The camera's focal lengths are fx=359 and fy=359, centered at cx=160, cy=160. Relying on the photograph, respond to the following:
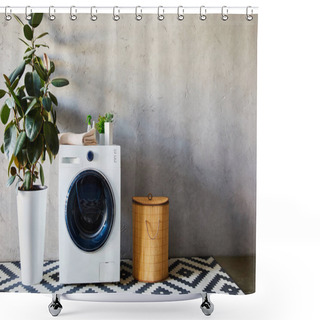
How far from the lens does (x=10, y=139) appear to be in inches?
93.7

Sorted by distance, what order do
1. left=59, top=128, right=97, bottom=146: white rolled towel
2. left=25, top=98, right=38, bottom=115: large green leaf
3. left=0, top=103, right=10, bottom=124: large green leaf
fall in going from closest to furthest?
left=25, top=98, right=38, bottom=115: large green leaf, left=0, top=103, right=10, bottom=124: large green leaf, left=59, top=128, right=97, bottom=146: white rolled towel

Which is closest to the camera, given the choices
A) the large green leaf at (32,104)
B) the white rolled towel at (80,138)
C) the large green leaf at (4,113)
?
the large green leaf at (32,104)

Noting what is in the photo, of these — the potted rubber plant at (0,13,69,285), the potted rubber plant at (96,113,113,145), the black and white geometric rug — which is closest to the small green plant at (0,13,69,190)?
the potted rubber plant at (0,13,69,285)

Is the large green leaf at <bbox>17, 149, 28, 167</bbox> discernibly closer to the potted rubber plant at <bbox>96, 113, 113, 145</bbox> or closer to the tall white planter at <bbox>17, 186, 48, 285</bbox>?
the tall white planter at <bbox>17, 186, 48, 285</bbox>

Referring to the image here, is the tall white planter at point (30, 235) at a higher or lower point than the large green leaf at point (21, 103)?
lower

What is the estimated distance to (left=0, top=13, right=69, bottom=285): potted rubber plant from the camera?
2367 millimetres

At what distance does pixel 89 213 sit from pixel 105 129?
60 centimetres

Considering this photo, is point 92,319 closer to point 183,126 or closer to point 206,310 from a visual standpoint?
point 206,310

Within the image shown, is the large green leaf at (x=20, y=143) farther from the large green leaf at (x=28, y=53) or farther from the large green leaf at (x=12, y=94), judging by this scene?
the large green leaf at (x=28, y=53)

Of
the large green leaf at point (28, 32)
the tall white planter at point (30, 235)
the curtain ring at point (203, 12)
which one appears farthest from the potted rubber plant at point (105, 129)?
the curtain ring at point (203, 12)

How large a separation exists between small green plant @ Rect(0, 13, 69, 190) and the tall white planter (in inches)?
4.0

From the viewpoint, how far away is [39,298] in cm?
250

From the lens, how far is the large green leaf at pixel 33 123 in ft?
7.60
